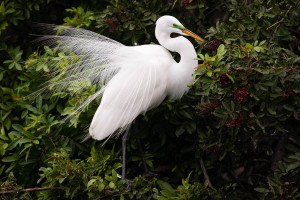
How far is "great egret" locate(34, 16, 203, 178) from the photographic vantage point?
2717 millimetres

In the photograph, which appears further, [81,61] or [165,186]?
[81,61]

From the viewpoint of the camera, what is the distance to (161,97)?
112 inches

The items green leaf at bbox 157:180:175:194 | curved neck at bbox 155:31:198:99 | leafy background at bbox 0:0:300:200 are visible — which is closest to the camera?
leafy background at bbox 0:0:300:200

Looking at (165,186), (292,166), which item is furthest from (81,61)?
(292,166)

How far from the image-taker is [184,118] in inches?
110

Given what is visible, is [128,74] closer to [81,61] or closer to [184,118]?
[81,61]

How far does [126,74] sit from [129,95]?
0.14 metres

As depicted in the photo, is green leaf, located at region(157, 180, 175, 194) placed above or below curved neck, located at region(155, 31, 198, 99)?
below

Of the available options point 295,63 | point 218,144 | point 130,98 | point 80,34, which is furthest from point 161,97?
point 295,63

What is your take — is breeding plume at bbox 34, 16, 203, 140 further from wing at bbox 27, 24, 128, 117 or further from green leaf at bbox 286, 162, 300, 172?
green leaf at bbox 286, 162, 300, 172

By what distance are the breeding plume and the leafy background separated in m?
0.09

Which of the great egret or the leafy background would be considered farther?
the great egret

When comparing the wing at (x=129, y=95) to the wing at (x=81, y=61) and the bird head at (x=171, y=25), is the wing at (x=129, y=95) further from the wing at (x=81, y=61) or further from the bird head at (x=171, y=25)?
the bird head at (x=171, y=25)

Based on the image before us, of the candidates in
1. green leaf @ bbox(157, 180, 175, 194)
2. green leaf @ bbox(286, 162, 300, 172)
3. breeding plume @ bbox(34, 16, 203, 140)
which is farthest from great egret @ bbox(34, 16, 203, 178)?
green leaf @ bbox(286, 162, 300, 172)
